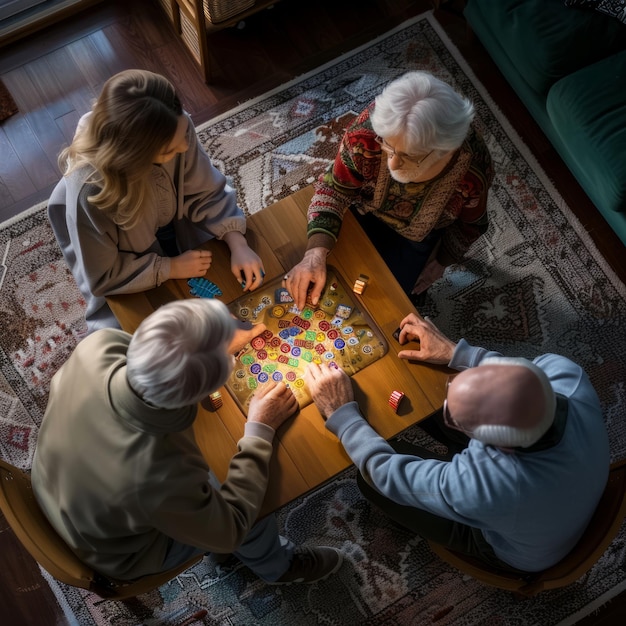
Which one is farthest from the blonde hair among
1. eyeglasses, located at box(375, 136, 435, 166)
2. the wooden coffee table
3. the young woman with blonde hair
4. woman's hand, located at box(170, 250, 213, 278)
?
eyeglasses, located at box(375, 136, 435, 166)

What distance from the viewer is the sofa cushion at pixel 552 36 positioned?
109 inches

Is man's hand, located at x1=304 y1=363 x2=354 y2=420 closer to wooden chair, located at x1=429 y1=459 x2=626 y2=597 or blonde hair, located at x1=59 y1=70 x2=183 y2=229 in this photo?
wooden chair, located at x1=429 y1=459 x2=626 y2=597

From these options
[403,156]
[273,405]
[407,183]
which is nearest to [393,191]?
[407,183]

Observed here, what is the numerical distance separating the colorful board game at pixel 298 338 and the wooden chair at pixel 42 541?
1.99ft

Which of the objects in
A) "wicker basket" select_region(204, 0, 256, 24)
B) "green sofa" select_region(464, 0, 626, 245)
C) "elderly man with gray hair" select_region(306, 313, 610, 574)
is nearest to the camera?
"elderly man with gray hair" select_region(306, 313, 610, 574)

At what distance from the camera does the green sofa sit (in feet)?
8.82

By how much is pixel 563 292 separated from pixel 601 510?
1.35 m

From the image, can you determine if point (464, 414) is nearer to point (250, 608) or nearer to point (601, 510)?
point (601, 510)

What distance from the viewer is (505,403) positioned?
1.62 meters

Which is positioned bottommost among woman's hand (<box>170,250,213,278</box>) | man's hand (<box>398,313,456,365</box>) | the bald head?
the bald head

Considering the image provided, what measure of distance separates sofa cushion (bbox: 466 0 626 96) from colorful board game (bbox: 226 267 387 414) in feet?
4.67

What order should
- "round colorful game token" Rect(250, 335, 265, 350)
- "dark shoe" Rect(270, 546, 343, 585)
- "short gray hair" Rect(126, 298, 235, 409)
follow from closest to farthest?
"short gray hair" Rect(126, 298, 235, 409) → "round colorful game token" Rect(250, 335, 265, 350) → "dark shoe" Rect(270, 546, 343, 585)

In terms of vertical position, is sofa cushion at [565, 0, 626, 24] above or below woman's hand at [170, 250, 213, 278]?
above

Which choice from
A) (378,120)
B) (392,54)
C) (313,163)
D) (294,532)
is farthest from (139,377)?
(392,54)
